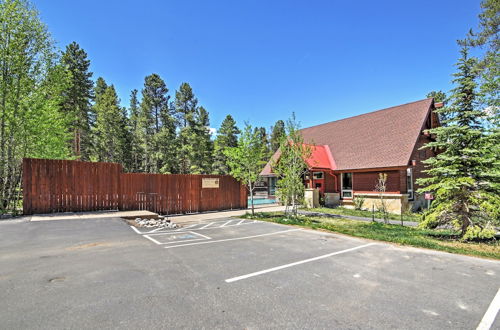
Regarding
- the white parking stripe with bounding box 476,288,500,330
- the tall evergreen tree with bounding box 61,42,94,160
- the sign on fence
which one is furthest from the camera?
the tall evergreen tree with bounding box 61,42,94,160

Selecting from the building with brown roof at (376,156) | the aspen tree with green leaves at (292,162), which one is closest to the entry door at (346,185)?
the building with brown roof at (376,156)

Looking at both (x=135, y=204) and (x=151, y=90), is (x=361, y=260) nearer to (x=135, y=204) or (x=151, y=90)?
(x=135, y=204)

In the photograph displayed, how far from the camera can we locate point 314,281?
4.26 meters

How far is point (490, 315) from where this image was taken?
3.17 meters

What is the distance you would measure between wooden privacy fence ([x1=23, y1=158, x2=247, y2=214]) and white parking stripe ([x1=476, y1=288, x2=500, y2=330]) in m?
12.9

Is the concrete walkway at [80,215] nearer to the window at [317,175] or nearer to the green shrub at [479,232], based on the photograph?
the green shrub at [479,232]

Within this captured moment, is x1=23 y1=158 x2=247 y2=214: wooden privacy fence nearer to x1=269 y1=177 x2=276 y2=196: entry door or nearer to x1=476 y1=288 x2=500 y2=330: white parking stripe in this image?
x1=269 y1=177 x2=276 y2=196: entry door

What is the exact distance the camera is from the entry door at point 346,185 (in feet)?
57.8

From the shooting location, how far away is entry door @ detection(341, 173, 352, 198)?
57.8ft

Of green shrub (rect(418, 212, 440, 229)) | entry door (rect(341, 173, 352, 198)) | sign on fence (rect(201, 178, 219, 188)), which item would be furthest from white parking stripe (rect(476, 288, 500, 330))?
entry door (rect(341, 173, 352, 198))

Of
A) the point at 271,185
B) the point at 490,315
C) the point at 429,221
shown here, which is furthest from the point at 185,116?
the point at 490,315

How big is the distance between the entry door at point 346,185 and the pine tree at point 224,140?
20415 mm

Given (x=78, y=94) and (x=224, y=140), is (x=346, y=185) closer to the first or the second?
(x=224, y=140)

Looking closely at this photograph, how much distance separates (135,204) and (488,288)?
13166 millimetres
